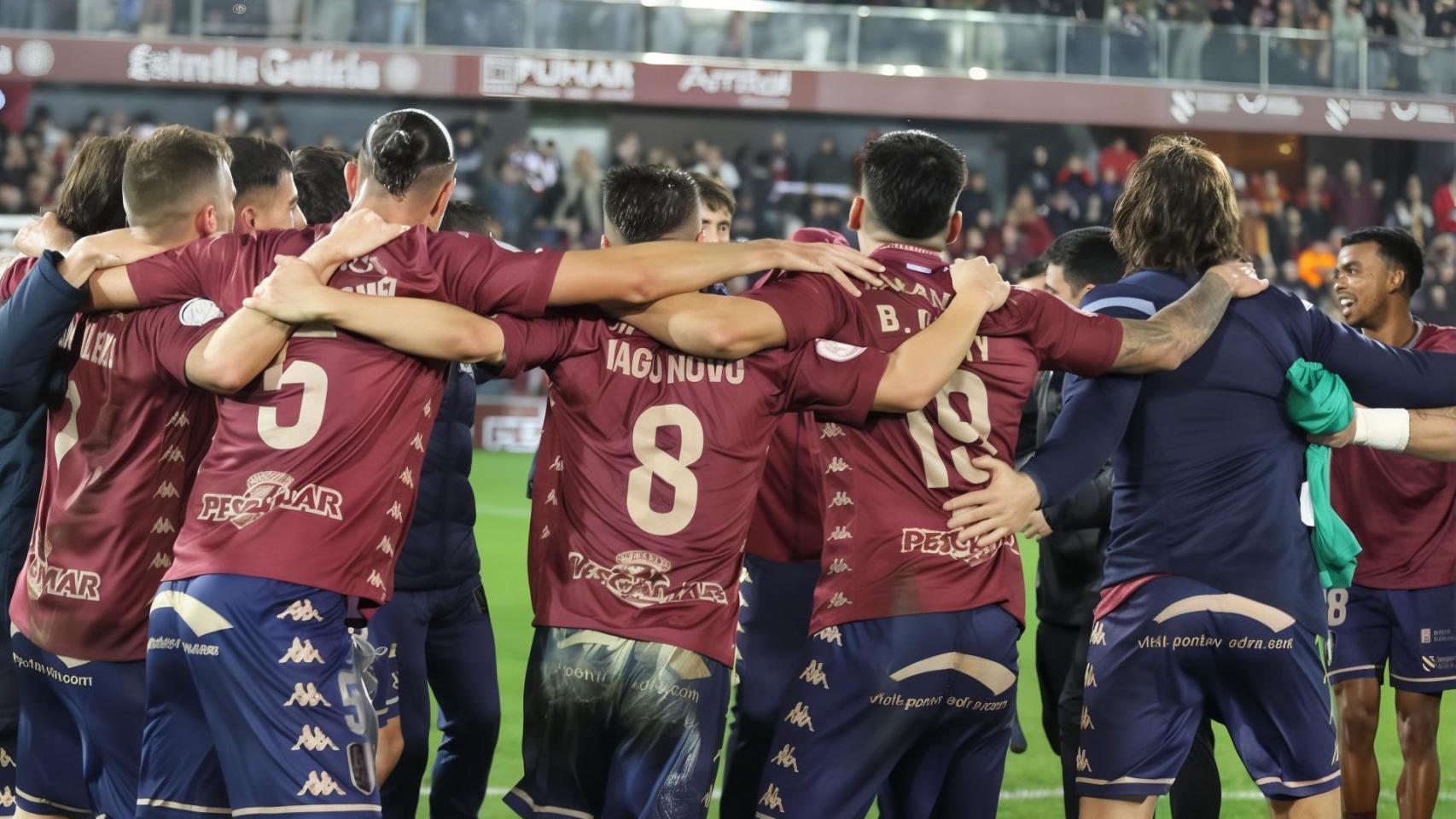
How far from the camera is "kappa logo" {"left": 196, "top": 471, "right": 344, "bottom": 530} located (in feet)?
12.5

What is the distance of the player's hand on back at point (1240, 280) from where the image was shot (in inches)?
179

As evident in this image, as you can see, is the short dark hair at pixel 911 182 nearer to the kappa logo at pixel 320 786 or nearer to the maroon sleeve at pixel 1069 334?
the maroon sleeve at pixel 1069 334

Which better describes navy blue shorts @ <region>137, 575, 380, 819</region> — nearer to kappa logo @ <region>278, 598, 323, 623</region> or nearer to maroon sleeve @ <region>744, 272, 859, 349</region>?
kappa logo @ <region>278, 598, 323, 623</region>

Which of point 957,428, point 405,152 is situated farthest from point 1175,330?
point 405,152

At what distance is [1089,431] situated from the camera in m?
4.43

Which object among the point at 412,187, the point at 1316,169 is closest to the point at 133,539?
the point at 412,187

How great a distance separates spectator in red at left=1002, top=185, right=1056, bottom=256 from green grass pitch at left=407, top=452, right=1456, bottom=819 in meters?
11.9

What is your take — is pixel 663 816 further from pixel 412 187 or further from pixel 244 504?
pixel 412 187

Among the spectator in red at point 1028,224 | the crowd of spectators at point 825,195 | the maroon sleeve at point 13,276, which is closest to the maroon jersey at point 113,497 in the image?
the maroon sleeve at point 13,276

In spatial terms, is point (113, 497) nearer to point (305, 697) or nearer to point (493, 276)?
point (305, 697)

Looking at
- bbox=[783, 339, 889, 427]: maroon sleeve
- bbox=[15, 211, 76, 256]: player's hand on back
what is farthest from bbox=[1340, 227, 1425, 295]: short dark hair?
bbox=[15, 211, 76, 256]: player's hand on back

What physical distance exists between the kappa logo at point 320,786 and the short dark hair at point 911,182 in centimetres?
203

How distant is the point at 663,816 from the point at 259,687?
1.02 m

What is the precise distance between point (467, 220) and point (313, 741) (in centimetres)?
265
